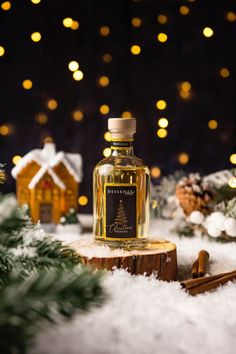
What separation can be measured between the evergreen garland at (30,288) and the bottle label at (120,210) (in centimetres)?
35

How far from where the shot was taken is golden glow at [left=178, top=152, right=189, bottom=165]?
1.92 metres

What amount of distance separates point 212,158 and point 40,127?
1.93ft

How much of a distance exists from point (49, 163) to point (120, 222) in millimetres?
588

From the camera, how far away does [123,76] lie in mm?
1906

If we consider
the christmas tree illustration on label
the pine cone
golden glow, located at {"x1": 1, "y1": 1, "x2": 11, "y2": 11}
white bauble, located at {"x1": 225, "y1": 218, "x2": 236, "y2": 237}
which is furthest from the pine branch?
golden glow, located at {"x1": 1, "y1": 1, "x2": 11, "y2": 11}

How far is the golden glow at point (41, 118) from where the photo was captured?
1.94 metres

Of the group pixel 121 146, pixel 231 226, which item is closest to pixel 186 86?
pixel 231 226

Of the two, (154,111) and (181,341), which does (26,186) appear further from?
(181,341)

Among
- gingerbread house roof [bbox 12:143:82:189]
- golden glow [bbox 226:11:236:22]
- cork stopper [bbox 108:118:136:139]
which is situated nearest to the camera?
cork stopper [bbox 108:118:136:139]

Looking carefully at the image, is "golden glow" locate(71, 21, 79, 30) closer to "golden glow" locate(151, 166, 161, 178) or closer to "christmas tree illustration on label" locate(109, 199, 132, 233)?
"golden glow" locate(151, 166, 161, 178)

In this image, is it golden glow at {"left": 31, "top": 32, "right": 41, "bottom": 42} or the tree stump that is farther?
golden glow at {"left": 31, "top": 32, "right": 41, "bottom": 42}

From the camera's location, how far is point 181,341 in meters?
0.72

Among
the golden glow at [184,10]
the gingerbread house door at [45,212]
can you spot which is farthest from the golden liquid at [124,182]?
the golden glow at [184,10]

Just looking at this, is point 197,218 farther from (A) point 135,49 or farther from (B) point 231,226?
(A) point 135,49
